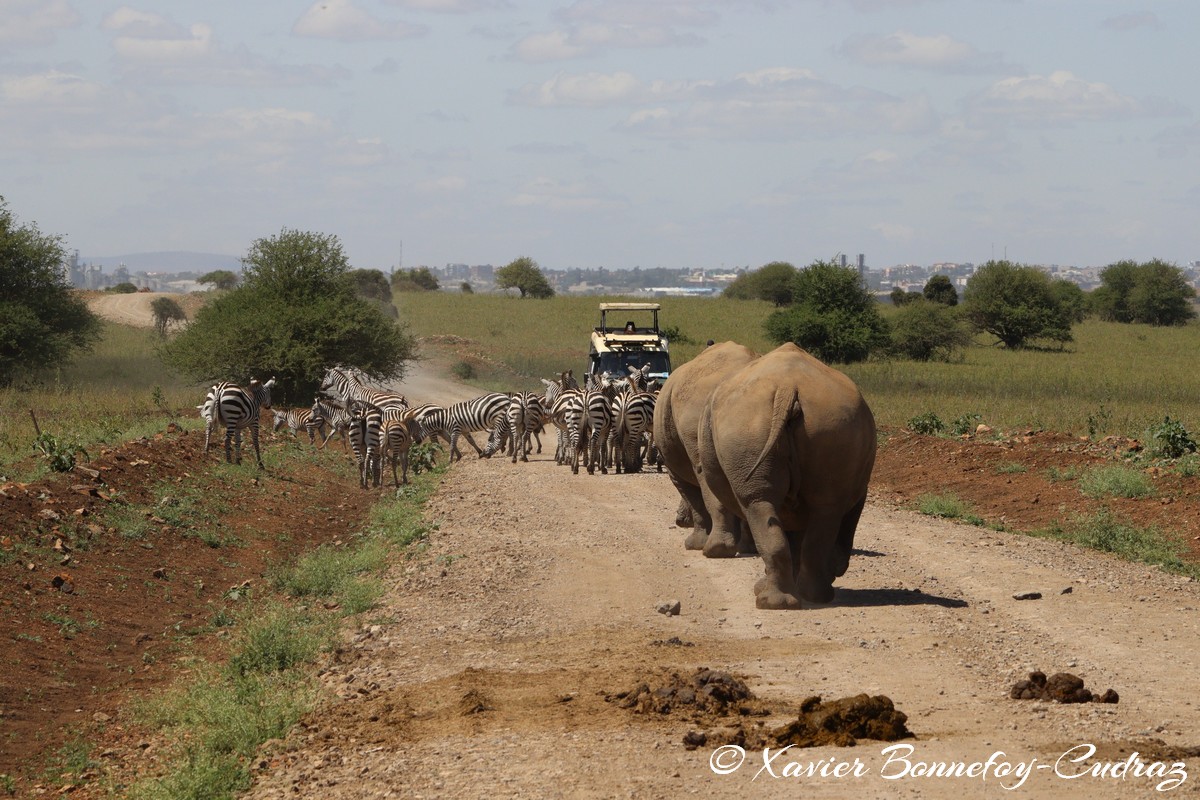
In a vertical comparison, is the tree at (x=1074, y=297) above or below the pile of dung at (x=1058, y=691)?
above

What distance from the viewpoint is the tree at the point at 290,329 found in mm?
38188

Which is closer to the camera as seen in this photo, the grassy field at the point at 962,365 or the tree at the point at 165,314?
the grassy field at the point at 962,365

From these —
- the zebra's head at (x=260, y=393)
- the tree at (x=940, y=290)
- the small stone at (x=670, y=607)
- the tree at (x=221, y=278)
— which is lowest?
the small stone at (x=670, y=607)

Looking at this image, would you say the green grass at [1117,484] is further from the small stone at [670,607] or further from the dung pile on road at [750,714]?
the dung pile on road at [750,714]

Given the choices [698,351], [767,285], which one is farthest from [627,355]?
[767,285]

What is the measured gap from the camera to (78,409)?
1199 inches

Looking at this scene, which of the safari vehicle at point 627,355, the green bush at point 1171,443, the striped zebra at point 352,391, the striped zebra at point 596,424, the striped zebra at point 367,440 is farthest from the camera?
the safari vehicle at point 627,355

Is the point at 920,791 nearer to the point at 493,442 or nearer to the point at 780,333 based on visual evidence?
the point at 493,442

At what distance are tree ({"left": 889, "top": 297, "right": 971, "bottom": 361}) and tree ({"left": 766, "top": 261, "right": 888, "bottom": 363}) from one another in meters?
1.40

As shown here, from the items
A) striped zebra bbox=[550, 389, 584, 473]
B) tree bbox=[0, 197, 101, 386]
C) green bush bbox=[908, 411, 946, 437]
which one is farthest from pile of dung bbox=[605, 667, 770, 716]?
tree bbox=[0, 197, 101, 386]

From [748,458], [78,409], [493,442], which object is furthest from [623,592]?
[78,409]

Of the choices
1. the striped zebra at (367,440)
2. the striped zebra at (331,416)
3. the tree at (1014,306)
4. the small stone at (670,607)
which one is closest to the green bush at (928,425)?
the striped zebra at (367,440)

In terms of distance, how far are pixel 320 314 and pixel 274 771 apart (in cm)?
3176

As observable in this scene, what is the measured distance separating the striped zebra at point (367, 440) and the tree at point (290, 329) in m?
14.0
